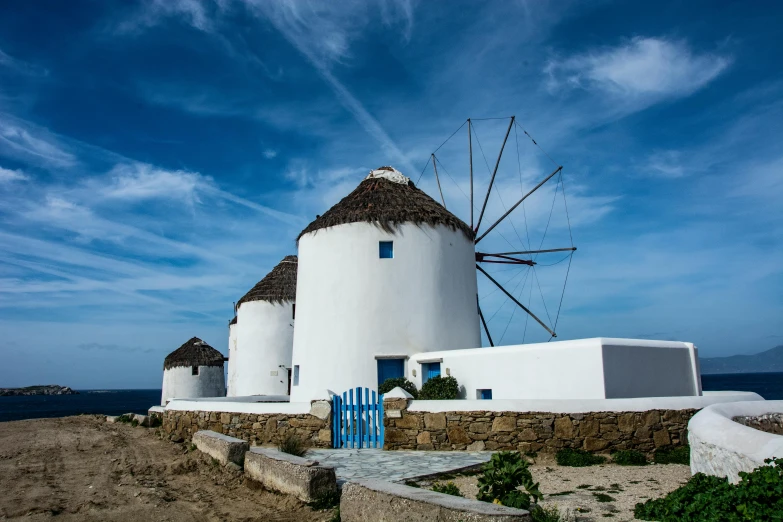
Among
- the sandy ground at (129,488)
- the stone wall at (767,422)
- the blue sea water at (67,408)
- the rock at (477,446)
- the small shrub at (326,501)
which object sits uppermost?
the stone wall at (767,422)

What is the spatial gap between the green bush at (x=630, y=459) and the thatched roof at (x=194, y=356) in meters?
25.9

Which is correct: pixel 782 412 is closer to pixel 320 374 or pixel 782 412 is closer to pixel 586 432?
pixel 586 432

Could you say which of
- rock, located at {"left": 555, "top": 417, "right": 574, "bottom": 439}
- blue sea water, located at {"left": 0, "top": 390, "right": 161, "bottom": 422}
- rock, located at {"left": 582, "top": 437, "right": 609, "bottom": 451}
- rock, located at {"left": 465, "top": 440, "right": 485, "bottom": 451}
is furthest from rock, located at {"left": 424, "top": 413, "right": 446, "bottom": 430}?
blue sea water, located at {"left": 0, "top": 390, "right": 161, "bottom": 422}

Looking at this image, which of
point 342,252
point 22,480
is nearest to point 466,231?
point 342,252

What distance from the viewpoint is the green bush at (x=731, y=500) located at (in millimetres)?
4500

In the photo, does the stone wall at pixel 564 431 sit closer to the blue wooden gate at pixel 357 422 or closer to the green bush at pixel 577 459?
the green bush at pixel 577 459

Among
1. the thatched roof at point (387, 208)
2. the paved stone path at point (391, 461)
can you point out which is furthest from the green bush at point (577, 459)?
the thatched roof at point (387, 208)

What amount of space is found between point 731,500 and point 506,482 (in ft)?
6.69

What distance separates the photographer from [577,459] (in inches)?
372

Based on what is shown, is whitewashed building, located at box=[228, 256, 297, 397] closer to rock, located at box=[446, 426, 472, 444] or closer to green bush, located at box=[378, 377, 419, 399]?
green bush, located at box=[378, 377, 419, 399]

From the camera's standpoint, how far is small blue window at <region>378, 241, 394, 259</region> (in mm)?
16230

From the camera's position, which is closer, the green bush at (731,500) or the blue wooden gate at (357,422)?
the green bush at (731,500)

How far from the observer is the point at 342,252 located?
16422 mm

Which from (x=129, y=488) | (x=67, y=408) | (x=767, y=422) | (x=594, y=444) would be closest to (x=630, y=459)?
(x=594, y=444)
